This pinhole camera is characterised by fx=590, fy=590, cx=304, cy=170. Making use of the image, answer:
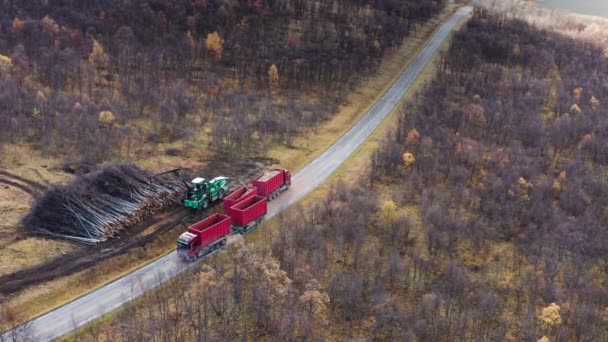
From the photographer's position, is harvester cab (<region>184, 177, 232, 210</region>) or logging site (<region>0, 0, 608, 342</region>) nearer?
logging site (<region>0, 0, 608, 342</region>)

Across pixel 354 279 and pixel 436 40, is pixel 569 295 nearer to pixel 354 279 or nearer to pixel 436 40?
pixel 354 279

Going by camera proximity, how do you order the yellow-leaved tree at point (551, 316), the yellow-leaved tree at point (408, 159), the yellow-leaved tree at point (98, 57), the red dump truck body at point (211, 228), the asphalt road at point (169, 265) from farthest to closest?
1. the yellow-leaved tree at point (98, 57)
2. the yellow-leaved tree at point (408, 159)
3. the red dump truck body at point (211, 228)
4. the yellow-leaved tree at point (551, 316)
5. the asphalt road at point (169, 265)

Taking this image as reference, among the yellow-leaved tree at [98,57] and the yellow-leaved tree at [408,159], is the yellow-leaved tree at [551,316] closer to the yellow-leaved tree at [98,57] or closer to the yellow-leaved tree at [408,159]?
the yellow-leaved tree at [408,159]

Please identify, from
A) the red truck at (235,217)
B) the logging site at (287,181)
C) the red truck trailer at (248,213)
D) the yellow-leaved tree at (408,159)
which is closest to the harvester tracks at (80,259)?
the logging site at (287,181)

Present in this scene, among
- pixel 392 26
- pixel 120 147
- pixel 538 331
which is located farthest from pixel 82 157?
→ pixel 392 26

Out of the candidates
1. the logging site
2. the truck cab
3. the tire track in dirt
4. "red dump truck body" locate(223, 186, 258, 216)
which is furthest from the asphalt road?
the tire track in dirt

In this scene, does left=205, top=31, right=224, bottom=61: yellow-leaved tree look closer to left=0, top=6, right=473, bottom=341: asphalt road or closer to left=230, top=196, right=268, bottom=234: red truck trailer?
left=0, top=6, right=473, bottom=341: asphalt road

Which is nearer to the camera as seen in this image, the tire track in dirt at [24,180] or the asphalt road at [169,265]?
the asphalt road at [169,265]
